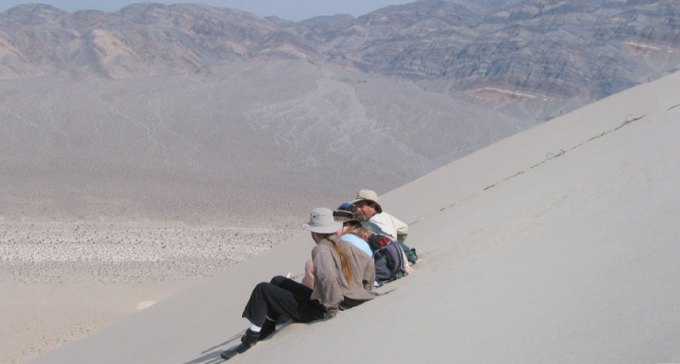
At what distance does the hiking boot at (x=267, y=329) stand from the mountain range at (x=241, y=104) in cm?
2715

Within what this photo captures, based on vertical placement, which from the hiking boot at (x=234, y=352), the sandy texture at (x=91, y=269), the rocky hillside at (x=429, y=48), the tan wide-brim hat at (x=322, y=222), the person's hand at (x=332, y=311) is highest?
the rocky hillside at (x=429, y=48)

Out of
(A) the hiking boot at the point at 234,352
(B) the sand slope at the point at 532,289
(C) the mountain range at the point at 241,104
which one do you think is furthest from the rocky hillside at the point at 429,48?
(A) the hiking boot at the point at 234,352

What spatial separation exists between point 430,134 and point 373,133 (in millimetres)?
3831

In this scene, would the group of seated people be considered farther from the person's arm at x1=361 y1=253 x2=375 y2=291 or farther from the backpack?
the backpack

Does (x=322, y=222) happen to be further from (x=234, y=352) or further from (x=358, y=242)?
(x=234, y=352)

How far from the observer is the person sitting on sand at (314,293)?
6.01 meters

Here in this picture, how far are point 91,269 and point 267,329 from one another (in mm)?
17549

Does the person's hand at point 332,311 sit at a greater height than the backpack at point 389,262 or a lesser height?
lesser

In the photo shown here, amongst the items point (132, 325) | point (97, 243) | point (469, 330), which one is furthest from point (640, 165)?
point (97, 243)

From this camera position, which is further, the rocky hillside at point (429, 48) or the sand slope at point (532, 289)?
the rocky hillside at point (429, 48)

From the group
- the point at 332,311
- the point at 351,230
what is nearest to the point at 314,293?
the point at 332,311

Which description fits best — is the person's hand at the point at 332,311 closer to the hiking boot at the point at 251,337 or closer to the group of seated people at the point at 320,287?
the group of seated people at the point at 320,287

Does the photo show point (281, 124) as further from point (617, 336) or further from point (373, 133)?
point (617, 336)

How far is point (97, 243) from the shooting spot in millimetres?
26734
